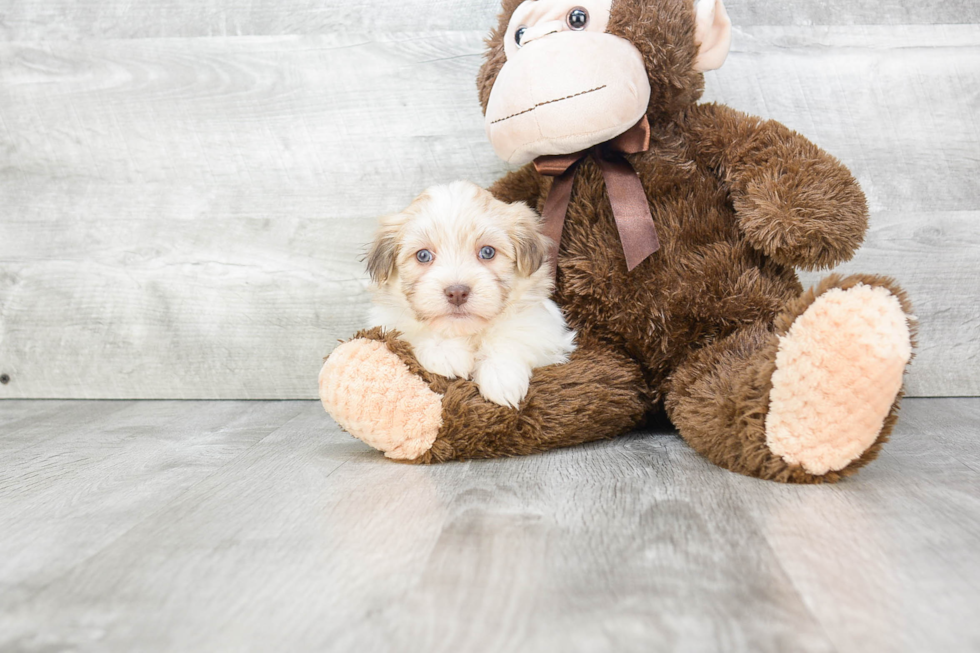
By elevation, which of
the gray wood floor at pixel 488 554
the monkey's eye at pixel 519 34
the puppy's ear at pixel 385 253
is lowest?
the gray wood floor at pixel 488 554

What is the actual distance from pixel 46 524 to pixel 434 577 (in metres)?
0.62

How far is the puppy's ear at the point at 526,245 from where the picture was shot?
1416mm

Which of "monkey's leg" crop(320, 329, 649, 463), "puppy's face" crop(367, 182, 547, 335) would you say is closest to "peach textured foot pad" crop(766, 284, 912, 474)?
"monkey's leg" crop(320, 329, 649, 463)

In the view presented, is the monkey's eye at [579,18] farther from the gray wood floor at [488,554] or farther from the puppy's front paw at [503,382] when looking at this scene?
the gray wood floor at [488,554]

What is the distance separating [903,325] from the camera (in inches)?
43.9

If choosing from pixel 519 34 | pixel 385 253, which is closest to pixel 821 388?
pixel 385 253

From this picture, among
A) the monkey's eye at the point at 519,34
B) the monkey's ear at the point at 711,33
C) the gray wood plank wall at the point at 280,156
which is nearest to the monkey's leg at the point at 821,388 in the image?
the monkey's ear at the point at 711,33

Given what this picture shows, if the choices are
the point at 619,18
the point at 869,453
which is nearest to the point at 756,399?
the point at 869,453

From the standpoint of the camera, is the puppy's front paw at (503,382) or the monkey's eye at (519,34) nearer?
the puppy's front paw at (503,382)

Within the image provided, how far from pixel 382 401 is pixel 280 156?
101cm

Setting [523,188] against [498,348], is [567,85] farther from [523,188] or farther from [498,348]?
[498,348]

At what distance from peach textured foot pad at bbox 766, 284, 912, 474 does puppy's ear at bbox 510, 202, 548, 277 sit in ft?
1.50

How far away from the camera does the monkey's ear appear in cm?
151

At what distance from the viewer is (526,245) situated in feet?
4.65
